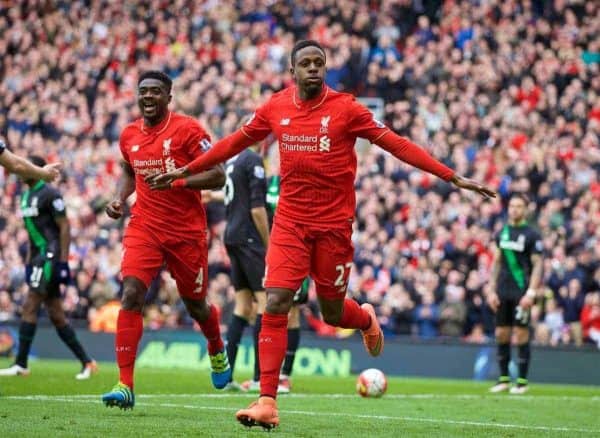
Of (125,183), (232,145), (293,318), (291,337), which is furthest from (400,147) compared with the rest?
(291,337)

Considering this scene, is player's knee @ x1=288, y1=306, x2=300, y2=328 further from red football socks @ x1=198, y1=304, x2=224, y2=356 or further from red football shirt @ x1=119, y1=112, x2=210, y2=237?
red football shirt @ x1=119, y1=112, x2=210, y2=237

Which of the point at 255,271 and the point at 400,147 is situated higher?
the point at 400,147

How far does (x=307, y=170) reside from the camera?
10.1 metres

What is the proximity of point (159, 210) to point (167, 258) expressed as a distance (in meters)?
0.45

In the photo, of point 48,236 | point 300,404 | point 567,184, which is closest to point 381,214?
point 567,184

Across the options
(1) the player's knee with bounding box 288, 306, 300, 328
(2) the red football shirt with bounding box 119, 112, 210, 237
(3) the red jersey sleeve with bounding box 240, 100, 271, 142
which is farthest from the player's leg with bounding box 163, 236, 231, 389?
(1) the player's knee with bounding box 288, 306, 300, 328

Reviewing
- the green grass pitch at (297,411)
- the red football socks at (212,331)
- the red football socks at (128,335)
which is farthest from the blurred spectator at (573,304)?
the red football socks at (128,335)

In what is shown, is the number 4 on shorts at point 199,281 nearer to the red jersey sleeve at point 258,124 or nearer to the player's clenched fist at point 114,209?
the player's clenched fist at point 114,209

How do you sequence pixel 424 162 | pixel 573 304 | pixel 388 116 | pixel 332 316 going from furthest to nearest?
pixel 388 116 → pixel 573 304 → pixel 332 316 → pixel 424 162

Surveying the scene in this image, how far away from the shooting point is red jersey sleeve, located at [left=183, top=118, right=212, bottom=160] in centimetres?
1136

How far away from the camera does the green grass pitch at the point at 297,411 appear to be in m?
9.79

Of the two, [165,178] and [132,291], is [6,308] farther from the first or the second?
[165,178]

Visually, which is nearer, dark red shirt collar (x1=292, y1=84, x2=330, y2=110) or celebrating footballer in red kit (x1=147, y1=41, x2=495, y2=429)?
celebrating footballer in red kit (x1=147, y1=41, x2=495, y2=429)

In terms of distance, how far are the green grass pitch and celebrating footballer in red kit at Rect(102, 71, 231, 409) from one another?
0.93m
